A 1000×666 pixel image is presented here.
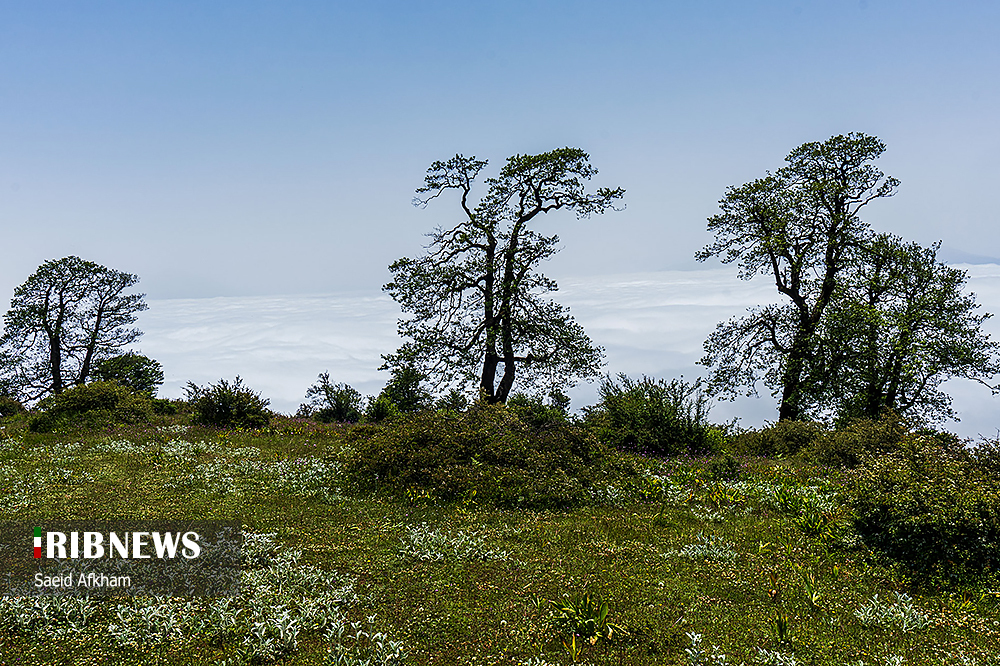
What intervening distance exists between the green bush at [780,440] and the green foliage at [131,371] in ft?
102

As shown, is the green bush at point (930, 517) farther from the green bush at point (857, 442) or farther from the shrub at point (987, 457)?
the green bush at point (857, 442)

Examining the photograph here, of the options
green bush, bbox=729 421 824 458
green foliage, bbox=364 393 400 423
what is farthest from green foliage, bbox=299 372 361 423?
green bush, bbox=729 421 824 458

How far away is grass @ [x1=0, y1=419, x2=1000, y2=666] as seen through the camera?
713cm

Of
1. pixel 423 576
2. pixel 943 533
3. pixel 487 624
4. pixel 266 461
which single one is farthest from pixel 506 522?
pixel 266 461

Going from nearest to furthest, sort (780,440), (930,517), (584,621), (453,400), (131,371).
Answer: (584,621)
(930,517)
(780,440)
(453,400)
(131,371)

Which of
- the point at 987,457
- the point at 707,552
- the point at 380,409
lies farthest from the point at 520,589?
the point at 380,409

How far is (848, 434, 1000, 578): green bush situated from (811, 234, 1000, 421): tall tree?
14.8 m

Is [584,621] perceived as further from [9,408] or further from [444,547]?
[9,408]

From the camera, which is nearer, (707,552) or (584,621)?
(584,621)

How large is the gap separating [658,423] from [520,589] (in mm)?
12005

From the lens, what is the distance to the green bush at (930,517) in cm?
914

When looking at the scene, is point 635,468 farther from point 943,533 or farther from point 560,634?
point 560,634

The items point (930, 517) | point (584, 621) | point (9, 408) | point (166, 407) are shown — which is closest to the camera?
point (584, 621)

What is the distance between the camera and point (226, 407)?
23562 mm
